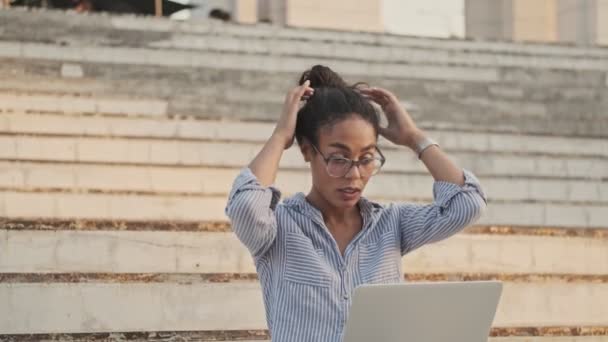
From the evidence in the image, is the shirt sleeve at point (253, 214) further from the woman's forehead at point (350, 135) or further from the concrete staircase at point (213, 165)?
the concrete staircase at point (213, 165)

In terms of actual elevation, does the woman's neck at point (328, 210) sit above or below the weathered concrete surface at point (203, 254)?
above

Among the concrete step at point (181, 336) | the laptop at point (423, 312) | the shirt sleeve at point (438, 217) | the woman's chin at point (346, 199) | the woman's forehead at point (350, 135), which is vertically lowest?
the concrete step at point (181, 336)

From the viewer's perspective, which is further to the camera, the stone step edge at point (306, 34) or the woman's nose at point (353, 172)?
the stone step edge at point (306, 34)

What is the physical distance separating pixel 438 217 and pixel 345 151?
37cm

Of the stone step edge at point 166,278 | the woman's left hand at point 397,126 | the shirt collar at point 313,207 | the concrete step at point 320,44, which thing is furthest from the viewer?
the concrete step at point 320,44

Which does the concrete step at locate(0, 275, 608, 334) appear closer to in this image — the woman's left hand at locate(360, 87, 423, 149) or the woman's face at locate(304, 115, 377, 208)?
the woman's left hand at locate(360, 87, 423, 149)

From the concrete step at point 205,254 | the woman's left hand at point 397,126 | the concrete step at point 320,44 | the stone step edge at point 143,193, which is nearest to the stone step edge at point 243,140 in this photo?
the stone step edge at point 143,193

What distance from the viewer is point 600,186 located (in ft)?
32.7

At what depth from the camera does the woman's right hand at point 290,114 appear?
3.63 meters

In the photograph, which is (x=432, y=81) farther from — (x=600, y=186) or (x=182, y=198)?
(x=182, y=198)

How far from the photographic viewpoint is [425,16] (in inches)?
965

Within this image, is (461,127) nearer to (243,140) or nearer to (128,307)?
(243,140)

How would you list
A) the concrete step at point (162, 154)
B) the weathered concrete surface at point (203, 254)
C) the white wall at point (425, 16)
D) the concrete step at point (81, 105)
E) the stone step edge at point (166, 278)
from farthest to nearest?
the white wall at point (425, 16) < the concrete step at point (81, 105) < the concrete step at point (162, 154) < the weathered concrete surface at point (203, 254) < the stone step edge at point (166, 278)

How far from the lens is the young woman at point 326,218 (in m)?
3.47
